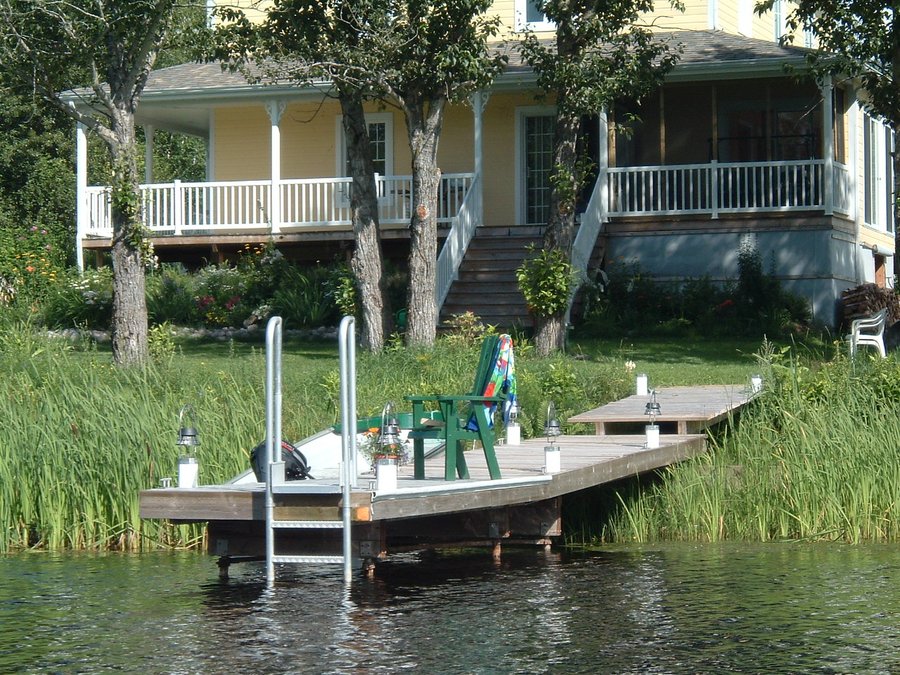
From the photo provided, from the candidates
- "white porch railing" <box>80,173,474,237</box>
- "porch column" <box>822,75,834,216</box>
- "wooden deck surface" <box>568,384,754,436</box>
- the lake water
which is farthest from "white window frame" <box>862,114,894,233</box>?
the lake water

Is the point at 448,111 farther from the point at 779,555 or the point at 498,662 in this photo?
the point at 498,662

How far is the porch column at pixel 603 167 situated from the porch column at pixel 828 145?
3531 mm

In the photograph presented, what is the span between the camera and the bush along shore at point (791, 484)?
39.8 feet

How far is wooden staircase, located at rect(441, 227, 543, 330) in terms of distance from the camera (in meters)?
24.0

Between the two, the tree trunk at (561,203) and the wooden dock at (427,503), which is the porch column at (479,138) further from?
the wooden dock at (427,503)

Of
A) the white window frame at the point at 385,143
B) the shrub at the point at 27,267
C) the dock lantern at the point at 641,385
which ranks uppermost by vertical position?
the white window frame at the point at 385,143

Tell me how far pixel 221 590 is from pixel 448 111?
18.9 meters

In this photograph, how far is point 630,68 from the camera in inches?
830

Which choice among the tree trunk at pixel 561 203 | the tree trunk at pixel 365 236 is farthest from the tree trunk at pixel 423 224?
the tree trunk at pixel 561 203

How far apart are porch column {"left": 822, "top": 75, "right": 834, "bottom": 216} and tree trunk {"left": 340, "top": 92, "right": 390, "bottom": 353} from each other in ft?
25.4

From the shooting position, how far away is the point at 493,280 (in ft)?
81.4

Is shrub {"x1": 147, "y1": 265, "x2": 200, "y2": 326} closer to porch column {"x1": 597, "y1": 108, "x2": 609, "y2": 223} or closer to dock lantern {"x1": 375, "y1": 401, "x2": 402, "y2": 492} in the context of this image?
porch column {"x1": 597, "y1": 108, "x2": 609, "y2": 223}

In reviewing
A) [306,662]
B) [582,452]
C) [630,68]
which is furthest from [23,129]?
[306,662]

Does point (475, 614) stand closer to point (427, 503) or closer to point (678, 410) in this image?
A: point (427, 503)
